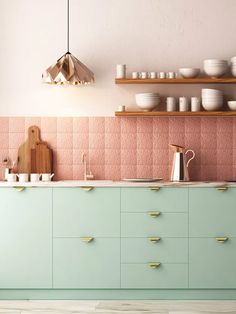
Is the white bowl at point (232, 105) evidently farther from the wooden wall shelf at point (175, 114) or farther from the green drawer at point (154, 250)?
the green drawer at point (154, 250)

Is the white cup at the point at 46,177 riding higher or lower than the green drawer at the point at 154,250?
higher

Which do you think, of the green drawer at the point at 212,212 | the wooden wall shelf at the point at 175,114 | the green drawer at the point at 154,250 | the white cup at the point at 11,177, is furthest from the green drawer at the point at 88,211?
the wooden wall shelf at the point at 175,114

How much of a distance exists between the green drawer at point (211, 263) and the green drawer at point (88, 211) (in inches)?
25.1

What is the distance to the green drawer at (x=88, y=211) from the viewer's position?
484cm

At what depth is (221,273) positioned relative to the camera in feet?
15.8

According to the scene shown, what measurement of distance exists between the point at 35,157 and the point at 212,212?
160 centimetres

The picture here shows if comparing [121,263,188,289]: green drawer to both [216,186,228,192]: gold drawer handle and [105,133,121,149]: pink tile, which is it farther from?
[105,133,121,149]: pink tile

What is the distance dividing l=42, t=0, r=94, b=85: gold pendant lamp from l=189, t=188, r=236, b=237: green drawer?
48.9 inches

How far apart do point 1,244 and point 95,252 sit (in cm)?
74

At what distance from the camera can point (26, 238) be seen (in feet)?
15.9

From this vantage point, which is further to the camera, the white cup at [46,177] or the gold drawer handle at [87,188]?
the white cup at [46,177]

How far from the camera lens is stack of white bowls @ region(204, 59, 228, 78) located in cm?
512

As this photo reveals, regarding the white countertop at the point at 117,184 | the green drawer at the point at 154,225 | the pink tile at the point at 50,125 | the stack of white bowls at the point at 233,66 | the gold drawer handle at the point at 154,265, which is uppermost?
the stack of white bowls at the point at 233,66

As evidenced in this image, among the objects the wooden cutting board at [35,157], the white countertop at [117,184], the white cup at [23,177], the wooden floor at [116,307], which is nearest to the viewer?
the wooden floor at [116,307]
